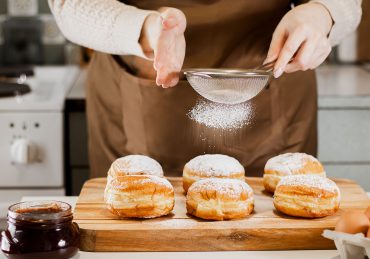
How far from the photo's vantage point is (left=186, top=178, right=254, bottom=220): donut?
4.59 ft

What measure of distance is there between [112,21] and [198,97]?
0.31m

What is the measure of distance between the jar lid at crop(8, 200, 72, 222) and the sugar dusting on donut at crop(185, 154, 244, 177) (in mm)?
384

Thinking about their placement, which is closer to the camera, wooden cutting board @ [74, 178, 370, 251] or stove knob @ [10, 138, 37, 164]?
wooden cutting board @ [74, 178, 370, 251]

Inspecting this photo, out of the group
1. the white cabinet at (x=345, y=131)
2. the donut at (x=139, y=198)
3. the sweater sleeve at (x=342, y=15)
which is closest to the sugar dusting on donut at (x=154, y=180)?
the donut at (x=139, y=198)

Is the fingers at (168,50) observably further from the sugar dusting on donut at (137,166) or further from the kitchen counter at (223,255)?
the kitchen counter at (223,255)

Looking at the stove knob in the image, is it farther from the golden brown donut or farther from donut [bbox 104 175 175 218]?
donut [bbox 104 175 175 218]

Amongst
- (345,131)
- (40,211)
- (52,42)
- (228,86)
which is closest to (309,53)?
(228,86)

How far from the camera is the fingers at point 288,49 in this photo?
4.99 ft

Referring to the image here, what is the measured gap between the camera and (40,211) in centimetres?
128

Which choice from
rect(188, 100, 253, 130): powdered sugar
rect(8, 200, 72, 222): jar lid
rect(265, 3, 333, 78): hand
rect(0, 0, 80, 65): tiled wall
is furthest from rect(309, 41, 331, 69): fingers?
rect(0, 0, 80, 65): tiled wall

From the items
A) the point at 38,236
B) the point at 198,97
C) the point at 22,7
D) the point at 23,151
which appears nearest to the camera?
the point at 38,236

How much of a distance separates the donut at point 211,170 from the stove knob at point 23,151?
870mm

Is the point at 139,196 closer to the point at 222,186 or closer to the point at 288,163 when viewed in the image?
the point at 222,186

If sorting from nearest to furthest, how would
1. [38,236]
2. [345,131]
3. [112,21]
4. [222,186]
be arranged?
[38,236] → [222,186] → [112,21] → [345,131]
